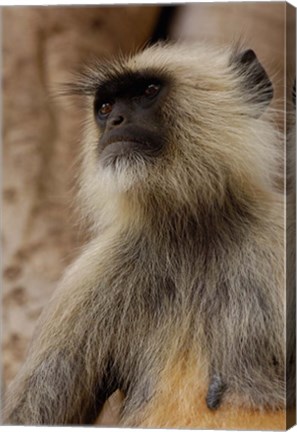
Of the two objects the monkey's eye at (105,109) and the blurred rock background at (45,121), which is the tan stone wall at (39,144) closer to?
the blurred rock background at (45,121)

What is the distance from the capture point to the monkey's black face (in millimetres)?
4238

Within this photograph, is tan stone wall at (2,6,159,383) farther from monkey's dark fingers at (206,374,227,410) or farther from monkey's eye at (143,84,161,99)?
monkey's dark fingers at (206,374,227,410)

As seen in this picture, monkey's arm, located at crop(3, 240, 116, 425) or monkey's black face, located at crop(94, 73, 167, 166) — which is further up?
monkey's black face, located at crop(94, 73, 167, 166)

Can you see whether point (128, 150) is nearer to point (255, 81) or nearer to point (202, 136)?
point (202, 136)

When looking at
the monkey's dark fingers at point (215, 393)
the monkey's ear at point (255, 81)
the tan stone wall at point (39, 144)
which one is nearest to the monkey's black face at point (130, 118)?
the monkey's ear at point (255, 81)

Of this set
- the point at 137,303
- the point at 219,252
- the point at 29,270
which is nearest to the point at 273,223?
the point at 219,252

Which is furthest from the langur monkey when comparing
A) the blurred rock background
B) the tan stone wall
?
the tan stone wall

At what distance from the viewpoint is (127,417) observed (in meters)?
4.36

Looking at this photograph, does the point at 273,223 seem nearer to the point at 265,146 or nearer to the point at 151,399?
the point at 265,146

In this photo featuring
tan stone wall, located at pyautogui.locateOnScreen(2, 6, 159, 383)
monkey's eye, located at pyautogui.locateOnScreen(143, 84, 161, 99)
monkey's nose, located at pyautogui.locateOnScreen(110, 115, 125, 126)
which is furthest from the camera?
tan stone wall, located at pyautogui.locateOnScreen(2, 6, 159, 383)

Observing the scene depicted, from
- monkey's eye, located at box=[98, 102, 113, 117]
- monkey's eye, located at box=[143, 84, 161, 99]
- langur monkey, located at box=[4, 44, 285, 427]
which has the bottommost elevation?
langur monkey, located at box=[4, 44, 285, 427]

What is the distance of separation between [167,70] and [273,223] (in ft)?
2.34

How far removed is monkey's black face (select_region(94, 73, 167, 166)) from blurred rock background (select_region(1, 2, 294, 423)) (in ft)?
1.12

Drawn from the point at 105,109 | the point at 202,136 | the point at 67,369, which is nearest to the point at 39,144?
the point at 105,109
